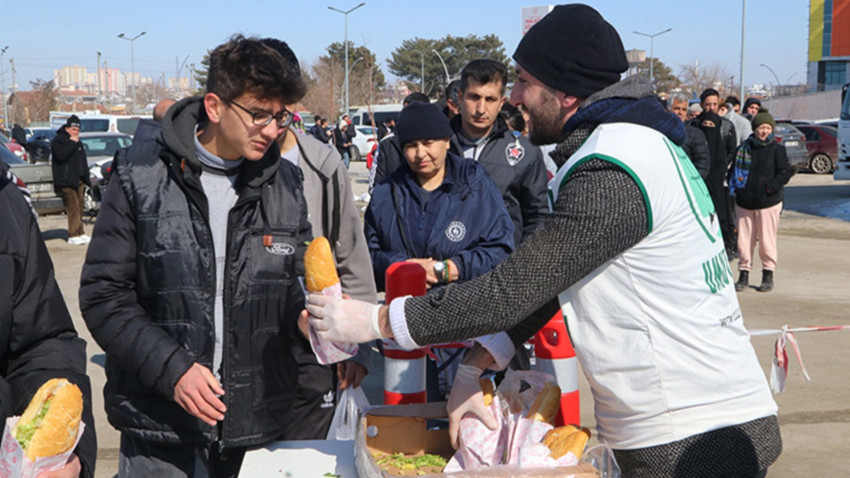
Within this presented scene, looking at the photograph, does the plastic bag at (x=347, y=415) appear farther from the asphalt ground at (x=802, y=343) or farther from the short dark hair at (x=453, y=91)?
the short dark hair at (x=453, y=91)

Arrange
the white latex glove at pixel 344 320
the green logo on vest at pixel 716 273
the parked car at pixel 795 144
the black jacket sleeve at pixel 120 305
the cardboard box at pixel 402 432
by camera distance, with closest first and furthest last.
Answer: the green logo on vest at pixel 716 273 < the white latex glove at pixel 344 320 < the cardboard box at pixel 402 432 < the black jacket sleeve at pixel 120 305 < the parked car at pixel 795 144

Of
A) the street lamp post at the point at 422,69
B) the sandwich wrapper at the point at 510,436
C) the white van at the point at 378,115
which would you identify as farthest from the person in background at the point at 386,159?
the street lamp post at the point at 422,69

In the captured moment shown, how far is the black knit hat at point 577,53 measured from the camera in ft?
6.96

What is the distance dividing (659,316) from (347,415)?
1.30 metres

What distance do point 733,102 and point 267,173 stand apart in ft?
44.7

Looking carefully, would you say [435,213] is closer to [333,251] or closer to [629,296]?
[333,251]

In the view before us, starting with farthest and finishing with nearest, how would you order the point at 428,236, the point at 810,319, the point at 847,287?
the point at 847,287
the point at 810,319
the point at 428,236

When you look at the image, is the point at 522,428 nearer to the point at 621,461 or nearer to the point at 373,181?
the point at 621,461

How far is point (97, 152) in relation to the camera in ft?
61.0

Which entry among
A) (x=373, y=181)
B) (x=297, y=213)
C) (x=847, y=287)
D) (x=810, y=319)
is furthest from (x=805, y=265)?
(x=297, y=213)

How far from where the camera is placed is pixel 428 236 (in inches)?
170

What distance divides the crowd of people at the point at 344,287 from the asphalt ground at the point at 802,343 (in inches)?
97.1

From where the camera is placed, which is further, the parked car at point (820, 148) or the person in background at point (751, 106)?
the parked car at point (820, 148)

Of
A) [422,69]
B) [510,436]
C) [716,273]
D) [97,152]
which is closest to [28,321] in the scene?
[510,436]
